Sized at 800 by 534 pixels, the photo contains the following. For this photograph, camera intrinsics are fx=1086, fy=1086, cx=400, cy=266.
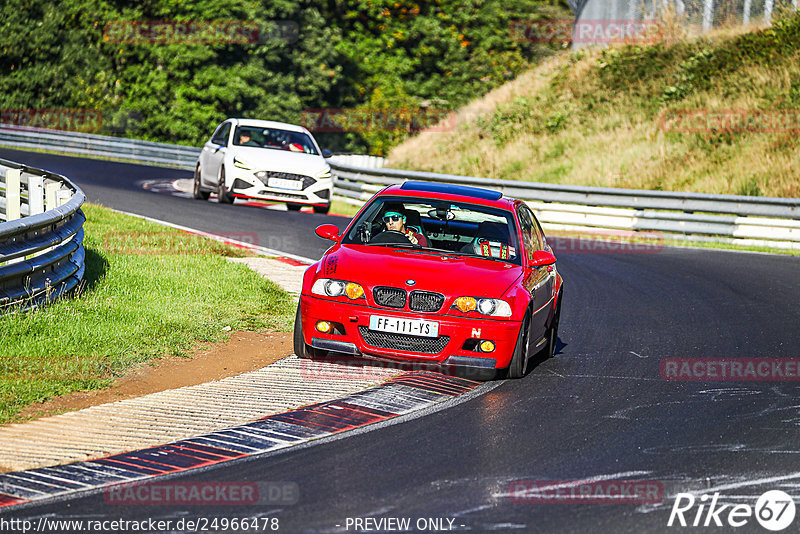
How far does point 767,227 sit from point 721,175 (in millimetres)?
6705

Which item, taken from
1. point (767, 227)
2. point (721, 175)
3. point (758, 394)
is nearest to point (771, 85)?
point (721, 175)

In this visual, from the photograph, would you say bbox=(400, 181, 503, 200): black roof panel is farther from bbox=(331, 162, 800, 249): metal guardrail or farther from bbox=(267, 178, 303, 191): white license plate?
bbox=(331, 162, 800, 249): metal guardrail

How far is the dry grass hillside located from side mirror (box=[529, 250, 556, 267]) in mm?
18846

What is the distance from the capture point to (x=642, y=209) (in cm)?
2397

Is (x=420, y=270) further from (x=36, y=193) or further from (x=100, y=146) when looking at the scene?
(x=100, y=146)

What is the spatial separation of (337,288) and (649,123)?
87.9 ft

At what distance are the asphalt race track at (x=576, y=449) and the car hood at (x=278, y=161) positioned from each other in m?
9.62

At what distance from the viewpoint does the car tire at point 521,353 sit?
8.63 m

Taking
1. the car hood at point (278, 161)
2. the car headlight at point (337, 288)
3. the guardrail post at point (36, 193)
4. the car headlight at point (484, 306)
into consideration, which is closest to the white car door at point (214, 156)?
the car hood at point (278, 161)

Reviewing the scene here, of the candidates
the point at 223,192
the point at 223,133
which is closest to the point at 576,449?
the point at 223,192

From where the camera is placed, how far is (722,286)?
1562 centimetres

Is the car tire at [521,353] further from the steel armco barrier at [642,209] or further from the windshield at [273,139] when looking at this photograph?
the steel armco barrier at [642,209]

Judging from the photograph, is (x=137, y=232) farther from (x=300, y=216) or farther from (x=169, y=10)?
(x=169, y=10)

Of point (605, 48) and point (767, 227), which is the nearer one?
point (767, 227)
